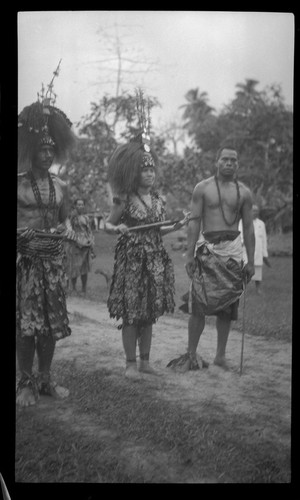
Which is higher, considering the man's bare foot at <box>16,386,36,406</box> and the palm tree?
the palm tree

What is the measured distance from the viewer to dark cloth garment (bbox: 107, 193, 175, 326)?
154 inches

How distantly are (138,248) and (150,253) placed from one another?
0.28 ft

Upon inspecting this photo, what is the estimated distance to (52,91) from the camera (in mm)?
3834

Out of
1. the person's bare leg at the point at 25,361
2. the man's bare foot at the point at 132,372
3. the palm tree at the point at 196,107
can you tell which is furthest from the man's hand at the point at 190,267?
the person's bare leg at the point at 25,361

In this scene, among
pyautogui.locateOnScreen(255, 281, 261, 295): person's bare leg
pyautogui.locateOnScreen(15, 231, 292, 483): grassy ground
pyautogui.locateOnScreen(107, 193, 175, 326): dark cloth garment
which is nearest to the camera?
pyautogui.locateOnScreen(15, 231, 292, 483): grassy ground

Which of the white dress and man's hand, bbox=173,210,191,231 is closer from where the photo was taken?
man's hand, bbox=173,210,191,231

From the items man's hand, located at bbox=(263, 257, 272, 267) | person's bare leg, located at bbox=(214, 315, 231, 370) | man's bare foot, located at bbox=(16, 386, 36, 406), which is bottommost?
man's bare foot, located at bbox=(16, 386, 36, 406)

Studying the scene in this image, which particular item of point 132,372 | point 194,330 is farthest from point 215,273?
point 132,372

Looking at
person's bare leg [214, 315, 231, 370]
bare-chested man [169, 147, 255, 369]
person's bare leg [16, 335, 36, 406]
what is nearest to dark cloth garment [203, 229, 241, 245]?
bare-chested man [169, 147, 255, 369]

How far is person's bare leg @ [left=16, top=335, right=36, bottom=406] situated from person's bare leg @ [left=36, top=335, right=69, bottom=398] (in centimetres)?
5

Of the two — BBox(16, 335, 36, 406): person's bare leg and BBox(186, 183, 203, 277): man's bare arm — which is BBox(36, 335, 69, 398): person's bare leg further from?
BBox(186, 183, 203, 277): man's bare arm

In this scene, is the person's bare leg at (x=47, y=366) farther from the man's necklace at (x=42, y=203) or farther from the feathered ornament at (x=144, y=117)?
the feathered ornament at (x=144, y=117)

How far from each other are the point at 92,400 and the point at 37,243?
3.56 ft
